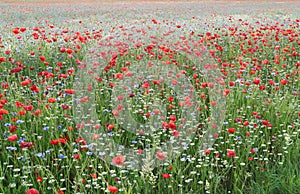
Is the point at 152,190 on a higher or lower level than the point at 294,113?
lower

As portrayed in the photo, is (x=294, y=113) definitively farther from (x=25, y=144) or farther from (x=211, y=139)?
(x=25, y=144)

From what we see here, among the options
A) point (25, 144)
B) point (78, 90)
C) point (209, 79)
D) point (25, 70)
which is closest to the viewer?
point (25, 144)

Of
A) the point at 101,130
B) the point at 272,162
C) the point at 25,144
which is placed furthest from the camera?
the point at 101,130

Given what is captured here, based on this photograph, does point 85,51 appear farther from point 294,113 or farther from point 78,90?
point 294,113

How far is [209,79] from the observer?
Answer: 5.59 metres

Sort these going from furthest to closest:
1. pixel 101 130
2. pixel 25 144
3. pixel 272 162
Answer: pixel 101 130, pixel 272 162, pixel 25 144

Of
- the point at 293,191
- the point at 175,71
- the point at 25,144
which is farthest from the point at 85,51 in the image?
the point at 293,191

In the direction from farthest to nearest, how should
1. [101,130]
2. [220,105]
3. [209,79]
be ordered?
[209,79], [220,105], [101,130]

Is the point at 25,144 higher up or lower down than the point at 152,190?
higher up

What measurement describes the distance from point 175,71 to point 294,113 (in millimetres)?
1955

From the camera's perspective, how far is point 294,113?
4.52 m

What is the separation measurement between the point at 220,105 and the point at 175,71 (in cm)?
158

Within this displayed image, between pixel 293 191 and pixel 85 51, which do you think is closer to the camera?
pixel 293 191

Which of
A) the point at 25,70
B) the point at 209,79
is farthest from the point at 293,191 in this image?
the point at 25,70
